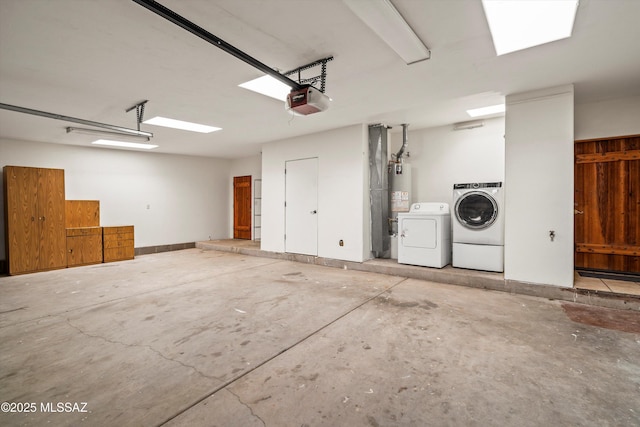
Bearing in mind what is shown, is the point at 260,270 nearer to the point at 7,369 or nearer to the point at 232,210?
the point at 7,369

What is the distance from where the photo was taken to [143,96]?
12.4 feet

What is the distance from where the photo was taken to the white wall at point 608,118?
4.01 metres

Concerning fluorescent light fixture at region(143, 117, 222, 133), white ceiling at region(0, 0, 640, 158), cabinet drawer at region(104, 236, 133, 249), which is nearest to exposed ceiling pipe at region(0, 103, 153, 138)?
white ceiling at region(0, 0, 640, 158)

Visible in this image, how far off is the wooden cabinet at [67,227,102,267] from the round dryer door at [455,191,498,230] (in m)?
7.26

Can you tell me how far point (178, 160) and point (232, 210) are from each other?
221 centimetres

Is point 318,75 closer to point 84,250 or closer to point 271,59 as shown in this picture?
point 271,59

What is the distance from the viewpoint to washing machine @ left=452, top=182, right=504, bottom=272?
13.9ft

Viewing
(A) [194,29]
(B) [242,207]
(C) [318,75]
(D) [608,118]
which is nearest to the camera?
(A) [194,29]

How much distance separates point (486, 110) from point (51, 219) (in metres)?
8.17

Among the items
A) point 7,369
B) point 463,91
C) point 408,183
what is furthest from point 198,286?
point 463,91

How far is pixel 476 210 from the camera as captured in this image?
14.7 feet

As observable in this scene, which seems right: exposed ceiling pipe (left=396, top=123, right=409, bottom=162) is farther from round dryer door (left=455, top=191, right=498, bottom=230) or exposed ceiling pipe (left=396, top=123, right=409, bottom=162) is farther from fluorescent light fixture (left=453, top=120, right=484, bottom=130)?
round dryer door (left=455, top=191, right=498, bottom=230)

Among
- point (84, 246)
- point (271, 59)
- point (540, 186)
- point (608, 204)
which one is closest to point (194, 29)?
point (271, 59)

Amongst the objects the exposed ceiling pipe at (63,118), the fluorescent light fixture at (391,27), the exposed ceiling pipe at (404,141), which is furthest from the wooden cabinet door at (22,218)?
the exposed ceiling pipe at (404,141)
